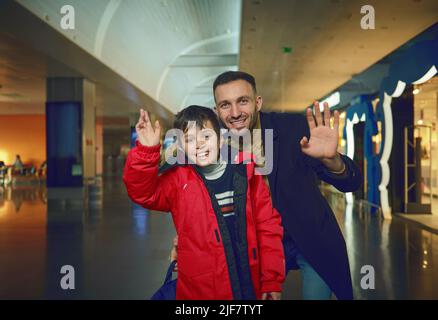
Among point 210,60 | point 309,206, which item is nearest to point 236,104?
point 309,206

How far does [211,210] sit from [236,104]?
44cm

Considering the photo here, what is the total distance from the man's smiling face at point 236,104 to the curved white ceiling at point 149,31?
6868 millimetres

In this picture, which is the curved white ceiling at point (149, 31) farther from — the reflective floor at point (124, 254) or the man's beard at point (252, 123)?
the man's beard at point (252, 123)

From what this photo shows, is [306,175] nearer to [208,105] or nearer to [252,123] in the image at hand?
[252,123]

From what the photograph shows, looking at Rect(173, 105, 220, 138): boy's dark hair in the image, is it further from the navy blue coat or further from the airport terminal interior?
the airport terminal interior

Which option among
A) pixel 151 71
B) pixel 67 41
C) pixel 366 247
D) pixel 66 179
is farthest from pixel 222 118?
pixel 151 71

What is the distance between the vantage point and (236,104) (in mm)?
1688

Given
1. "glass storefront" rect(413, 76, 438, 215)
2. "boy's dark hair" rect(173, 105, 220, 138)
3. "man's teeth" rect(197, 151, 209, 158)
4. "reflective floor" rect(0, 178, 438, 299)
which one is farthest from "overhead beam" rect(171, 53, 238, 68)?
"man's teeth" rect(197, 151, 209, 158)

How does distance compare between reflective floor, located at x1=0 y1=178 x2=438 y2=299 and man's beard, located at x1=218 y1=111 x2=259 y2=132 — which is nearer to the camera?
man's beard, located at x1=218 y1=111 x2=259 y2=132

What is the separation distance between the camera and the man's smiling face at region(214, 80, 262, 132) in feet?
5.53

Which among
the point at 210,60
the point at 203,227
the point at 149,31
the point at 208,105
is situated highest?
the point at 149,31

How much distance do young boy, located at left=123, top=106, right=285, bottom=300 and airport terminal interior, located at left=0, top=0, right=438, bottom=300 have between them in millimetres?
2190

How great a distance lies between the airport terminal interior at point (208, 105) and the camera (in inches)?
186
